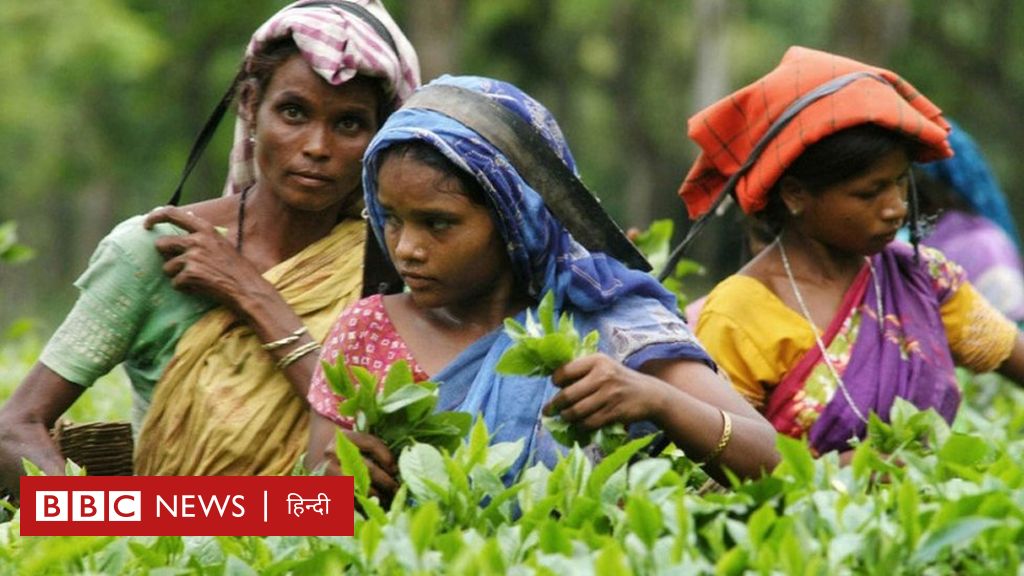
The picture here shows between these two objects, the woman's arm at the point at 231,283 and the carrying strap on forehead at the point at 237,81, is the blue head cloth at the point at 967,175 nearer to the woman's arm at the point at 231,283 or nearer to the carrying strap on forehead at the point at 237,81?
the carrying strap on forehead at the point at 237,81

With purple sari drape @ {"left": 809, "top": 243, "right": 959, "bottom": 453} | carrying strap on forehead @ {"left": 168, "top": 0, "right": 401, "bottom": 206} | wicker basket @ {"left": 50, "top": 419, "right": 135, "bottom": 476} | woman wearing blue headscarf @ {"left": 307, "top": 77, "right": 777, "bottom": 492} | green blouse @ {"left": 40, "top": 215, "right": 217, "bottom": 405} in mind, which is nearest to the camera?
woman wearing blue headscarf @ {"left": 307, "top": 77, "right": 777, "bottom": 492}

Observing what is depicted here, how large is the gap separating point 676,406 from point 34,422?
1631 millimetres

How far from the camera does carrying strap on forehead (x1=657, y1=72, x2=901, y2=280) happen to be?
13.8 feet

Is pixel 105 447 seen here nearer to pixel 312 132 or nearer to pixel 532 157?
pixel 312 132

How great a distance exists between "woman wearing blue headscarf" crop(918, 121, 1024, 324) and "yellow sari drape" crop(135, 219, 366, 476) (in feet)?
11.9

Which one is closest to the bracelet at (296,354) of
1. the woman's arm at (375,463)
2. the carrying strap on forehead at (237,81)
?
the carrying strap on forehead at (237,81)

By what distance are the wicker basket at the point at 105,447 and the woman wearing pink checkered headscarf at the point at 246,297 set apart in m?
0.33

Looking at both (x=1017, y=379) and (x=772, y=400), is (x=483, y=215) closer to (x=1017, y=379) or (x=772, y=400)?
(x=772, y=400)

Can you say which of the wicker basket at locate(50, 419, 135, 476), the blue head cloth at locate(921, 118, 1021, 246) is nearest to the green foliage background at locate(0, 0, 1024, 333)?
the blue head cloth at locate(921, 118, 1021, 246)

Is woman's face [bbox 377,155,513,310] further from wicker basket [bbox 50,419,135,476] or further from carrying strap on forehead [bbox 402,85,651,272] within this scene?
wicker basket [bbox 50,419,135,476]

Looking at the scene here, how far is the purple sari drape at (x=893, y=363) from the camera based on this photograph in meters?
4.20

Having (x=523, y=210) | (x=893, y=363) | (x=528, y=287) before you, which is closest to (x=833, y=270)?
(x=893, y=363)

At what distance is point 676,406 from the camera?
309 cm

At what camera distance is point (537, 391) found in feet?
10.9
